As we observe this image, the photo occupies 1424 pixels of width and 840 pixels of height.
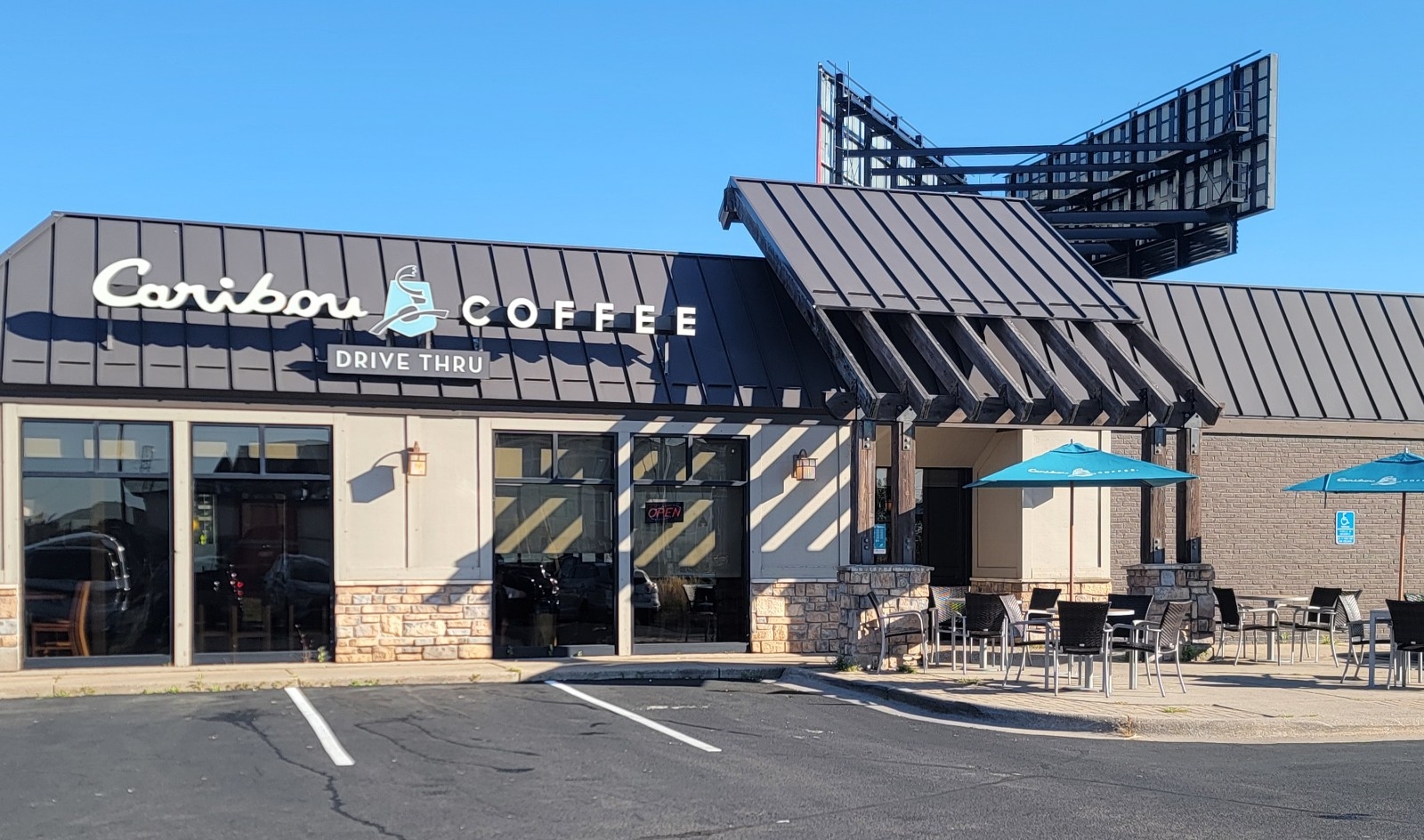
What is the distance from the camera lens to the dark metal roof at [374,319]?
15.0 m

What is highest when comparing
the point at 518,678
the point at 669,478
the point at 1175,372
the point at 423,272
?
the point at 423,272

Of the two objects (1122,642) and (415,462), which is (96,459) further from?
(1122,642)

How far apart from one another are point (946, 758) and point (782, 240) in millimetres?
9712

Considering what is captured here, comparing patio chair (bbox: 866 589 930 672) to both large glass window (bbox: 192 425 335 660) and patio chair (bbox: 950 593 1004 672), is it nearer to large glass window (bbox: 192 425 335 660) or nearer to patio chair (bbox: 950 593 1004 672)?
patio chair (bbox: 950 593 1004 672)

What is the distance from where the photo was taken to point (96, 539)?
48.2 feet

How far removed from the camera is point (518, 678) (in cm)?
1443

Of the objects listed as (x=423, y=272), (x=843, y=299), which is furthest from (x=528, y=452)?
(x=843, y=299)

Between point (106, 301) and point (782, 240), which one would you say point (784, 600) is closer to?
point (782, 240)

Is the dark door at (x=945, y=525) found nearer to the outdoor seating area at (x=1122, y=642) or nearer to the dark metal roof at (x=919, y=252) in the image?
the outdoor seating area at (x=1122, y=642)

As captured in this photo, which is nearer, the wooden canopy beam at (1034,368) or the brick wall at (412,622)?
the wooden canopy beam at (1034,368)

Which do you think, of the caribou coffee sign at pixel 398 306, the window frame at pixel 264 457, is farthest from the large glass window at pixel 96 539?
the caribou coffee sign at pixel 398 306

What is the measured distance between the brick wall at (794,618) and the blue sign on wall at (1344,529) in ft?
26.6

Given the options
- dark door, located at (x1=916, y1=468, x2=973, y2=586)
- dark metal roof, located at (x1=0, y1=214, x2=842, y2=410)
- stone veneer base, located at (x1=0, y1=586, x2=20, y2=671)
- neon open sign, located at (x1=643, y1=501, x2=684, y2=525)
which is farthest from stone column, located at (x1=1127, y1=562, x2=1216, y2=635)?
stone veneer base, located at (x1=0, y1=586, x2=20, y2=671)

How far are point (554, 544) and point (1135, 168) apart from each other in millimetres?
19748
